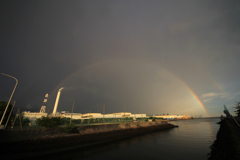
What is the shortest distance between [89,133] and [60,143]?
693cm

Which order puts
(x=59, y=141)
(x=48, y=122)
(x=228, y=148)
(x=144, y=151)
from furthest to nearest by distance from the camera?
(x=48, y=122), (x=144, y=151), (x=59, y=141), (x=228, y=148)

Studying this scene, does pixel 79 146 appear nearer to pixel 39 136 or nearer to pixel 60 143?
pixel 60 143

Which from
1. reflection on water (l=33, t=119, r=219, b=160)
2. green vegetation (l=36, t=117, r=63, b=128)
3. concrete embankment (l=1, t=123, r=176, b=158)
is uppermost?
green vegetation (l=36, t=117, r=63, b=128)

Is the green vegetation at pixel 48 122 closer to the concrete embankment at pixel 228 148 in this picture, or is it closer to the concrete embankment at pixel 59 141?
the concrete embankment at pixel 59 141

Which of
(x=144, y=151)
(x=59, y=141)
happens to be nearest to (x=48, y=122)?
(x=59, y=141)

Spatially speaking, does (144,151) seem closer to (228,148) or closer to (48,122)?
(228,148)

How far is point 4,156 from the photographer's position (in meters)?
15.4

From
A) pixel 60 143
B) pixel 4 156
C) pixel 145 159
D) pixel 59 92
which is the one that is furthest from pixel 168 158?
pixel 59 92

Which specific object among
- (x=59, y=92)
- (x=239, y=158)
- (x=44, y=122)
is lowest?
(x=239, y=158)

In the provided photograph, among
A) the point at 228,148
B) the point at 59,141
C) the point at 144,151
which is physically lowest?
the point at 144,151

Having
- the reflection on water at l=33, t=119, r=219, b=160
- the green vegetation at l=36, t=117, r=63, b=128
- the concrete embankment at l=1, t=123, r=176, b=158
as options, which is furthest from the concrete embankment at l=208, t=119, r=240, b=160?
the green vegetation at l=36, t=117, r=63, b=128

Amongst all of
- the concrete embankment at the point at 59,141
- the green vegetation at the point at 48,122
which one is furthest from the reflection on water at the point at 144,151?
the green vegetation at the point at 48,122

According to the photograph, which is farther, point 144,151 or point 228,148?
point 144,151

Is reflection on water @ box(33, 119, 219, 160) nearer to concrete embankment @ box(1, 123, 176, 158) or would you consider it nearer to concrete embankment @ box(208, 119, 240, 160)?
concrete embankment @ box(1, 123, 176, 158)
